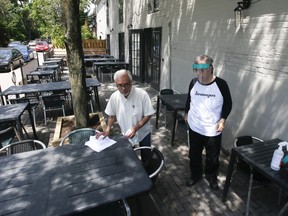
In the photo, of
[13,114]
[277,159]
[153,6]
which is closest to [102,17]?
[153,6]

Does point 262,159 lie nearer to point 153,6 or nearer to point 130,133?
point 130,133

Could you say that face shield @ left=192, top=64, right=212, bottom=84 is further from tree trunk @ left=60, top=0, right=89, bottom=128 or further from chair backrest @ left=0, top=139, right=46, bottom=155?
tree trunk @ left=60, top=0, right=89, bottom=128

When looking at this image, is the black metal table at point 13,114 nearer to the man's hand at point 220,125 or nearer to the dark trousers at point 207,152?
the dark trousers at point 207,152

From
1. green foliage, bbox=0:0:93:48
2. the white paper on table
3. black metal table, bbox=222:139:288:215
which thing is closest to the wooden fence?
green foliage, bbox=0:0:93:48

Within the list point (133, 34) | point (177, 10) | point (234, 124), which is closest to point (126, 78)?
point (234, 124)

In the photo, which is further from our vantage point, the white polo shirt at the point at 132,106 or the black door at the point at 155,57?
the black door at the point at 155,57

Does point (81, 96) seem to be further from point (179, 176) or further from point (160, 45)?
point (160, 45)

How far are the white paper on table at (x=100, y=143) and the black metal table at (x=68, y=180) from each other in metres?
0.06

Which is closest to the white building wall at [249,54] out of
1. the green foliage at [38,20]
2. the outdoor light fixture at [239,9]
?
the outdoor light fixture at [239,9]

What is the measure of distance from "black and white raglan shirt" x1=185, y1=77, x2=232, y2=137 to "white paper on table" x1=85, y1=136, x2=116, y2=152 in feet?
3.79

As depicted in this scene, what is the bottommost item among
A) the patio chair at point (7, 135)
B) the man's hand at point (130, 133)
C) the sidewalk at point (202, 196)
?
the sidewalk at point (202, 196)

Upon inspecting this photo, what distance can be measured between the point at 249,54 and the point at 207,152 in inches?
69.7

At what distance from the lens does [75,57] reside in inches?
155

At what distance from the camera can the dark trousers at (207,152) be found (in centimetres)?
284
